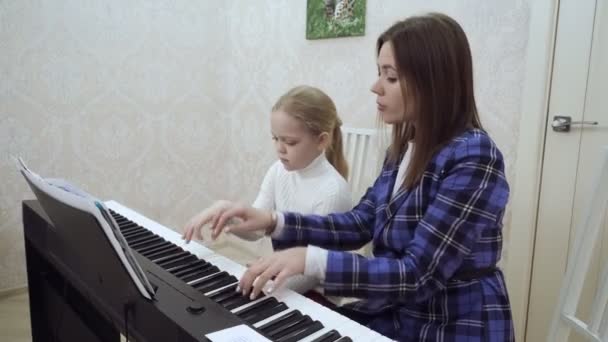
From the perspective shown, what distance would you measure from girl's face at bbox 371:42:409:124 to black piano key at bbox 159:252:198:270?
505 millimetres

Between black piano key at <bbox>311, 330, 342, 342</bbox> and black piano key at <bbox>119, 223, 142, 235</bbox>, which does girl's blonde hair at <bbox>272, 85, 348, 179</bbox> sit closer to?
black piano key at <bbox>119, 223, 142, 235</bbox>

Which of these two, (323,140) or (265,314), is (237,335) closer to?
(265,314)

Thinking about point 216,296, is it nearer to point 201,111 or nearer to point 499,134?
point 499,134

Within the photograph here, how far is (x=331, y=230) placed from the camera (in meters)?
1.10

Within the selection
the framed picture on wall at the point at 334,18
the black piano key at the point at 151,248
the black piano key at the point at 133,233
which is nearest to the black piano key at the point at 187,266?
the black piano key at the point at 151,248

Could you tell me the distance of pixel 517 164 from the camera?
1527mm

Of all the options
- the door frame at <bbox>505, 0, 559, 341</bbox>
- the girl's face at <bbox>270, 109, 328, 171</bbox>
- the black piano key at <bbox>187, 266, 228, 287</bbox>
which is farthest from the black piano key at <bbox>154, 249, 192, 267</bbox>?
the door frame at <bbox>505, 0, 559, 341</bbox>

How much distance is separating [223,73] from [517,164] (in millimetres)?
1820

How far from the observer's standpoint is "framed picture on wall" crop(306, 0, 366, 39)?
1995 mm

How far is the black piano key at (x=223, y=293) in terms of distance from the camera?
75 centimetres

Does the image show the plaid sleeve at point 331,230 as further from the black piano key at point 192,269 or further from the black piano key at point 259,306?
the black piano key at point 259,306

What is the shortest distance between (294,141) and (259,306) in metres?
0.62

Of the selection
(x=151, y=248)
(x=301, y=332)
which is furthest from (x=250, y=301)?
(x=151, y=248)

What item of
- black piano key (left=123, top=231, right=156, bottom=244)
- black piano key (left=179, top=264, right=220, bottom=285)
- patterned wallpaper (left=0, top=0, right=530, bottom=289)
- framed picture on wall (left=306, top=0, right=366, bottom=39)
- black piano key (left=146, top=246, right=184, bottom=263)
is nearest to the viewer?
black piano key (left=179, top=264, right=220, bottom=285)
